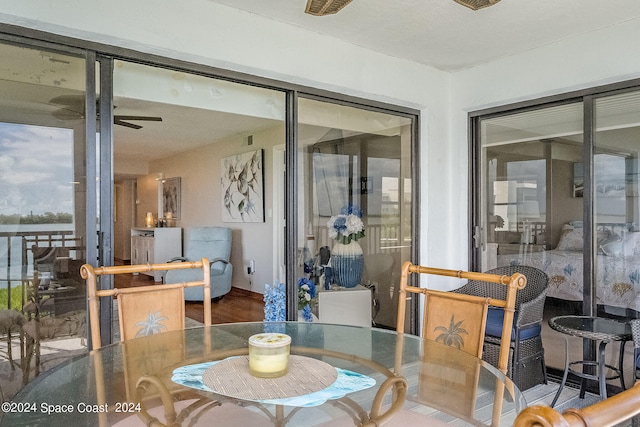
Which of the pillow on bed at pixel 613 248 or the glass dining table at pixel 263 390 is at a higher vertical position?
the pillow on bed at pixel 613 248

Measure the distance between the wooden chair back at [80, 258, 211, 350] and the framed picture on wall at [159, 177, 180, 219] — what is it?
5204 mm

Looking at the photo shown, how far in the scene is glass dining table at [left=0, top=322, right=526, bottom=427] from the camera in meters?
1.20

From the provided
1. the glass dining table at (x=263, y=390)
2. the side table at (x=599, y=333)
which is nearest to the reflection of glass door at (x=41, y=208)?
the glass dining table at (x=263, y=390)

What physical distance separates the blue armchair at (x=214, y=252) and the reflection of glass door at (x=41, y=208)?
283 cm

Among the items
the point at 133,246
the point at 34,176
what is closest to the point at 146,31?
the point at 34,176

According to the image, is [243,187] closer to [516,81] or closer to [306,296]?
[306,296]

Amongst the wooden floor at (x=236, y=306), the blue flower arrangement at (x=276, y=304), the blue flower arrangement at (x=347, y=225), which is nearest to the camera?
the blue flower arrangement at (x=276, y=304)

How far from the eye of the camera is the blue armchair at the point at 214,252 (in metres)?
5.39

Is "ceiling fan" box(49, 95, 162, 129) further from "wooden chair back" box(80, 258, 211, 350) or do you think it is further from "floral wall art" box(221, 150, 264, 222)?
"floral wall art" box(221, 150, 264, 222)

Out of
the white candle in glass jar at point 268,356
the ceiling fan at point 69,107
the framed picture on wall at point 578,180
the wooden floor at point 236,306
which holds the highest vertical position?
the ceiling fan at point 69,107

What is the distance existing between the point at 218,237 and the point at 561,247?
399 centimetres

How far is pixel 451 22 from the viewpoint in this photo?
2809mm

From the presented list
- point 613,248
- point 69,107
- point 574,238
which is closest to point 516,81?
point 574,238

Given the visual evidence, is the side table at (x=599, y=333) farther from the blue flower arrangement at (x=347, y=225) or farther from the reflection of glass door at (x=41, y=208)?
the reflection of glass door at (x=41, y=208)
